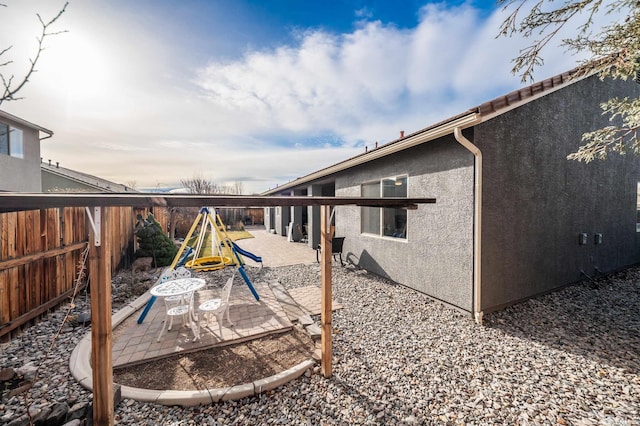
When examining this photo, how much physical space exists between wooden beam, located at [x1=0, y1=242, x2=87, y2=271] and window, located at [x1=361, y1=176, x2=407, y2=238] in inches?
291

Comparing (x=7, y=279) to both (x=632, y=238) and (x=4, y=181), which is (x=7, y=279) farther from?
(x=632, y=238)

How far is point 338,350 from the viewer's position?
3.90 metres

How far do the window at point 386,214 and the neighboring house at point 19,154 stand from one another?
1380cm

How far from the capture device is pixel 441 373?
339 centimetres

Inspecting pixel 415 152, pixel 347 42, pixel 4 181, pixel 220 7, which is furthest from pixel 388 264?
pixel 4 181

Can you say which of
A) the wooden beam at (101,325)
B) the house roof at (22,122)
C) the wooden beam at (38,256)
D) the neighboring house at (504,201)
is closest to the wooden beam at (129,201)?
the wooden beam at (101,325)

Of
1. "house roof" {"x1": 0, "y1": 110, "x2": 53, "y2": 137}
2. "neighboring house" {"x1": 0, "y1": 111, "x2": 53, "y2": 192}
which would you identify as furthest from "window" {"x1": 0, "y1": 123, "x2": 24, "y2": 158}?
"house roof" {"x1": 0, "y1": 110, "x2": 53, "y2": 137}

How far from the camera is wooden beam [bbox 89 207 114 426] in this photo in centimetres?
221

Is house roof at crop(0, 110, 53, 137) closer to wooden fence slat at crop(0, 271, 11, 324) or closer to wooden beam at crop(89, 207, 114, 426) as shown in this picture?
wooden fence slat at crop(0, 271, 11, 324)

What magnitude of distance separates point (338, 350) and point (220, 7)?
21.3 feet

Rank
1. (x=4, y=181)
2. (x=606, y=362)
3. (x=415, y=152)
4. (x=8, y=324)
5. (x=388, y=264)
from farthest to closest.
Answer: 1. (x=4, y=181)
2. (x=388, y=264)
3. (x=415, y=152)
4. (x=8, y=324)
5. (x=606, y=362)

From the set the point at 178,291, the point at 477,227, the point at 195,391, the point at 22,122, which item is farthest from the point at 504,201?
the point at 22,122

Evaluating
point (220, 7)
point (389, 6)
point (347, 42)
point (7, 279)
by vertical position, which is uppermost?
point (389, 6)

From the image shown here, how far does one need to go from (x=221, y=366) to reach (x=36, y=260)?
4.21m
